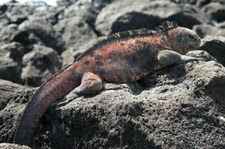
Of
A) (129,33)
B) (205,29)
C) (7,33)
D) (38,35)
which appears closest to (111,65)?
(129,33)

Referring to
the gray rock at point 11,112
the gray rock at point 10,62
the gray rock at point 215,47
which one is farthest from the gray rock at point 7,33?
the gray rock at point 11,112

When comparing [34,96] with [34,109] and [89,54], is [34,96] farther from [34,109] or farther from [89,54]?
[89,54]

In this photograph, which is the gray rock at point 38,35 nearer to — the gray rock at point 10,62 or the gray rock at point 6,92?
the gray rock at point 10,62

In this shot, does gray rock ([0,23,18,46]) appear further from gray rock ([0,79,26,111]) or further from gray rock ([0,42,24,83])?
gray rock ([0,79,26,111])

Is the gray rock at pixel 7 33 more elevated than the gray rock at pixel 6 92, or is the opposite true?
the gray rock at pixel 6 92

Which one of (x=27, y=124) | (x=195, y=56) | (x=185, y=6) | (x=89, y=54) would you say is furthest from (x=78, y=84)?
(x=185, y=6)

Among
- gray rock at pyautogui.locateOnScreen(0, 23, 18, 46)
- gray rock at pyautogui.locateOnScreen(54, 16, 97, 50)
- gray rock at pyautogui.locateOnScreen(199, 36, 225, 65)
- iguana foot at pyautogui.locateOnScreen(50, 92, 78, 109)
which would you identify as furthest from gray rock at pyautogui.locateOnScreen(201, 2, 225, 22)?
iguana foot at pyautogui.locateOnScreen(50, 92, 78, 109)
